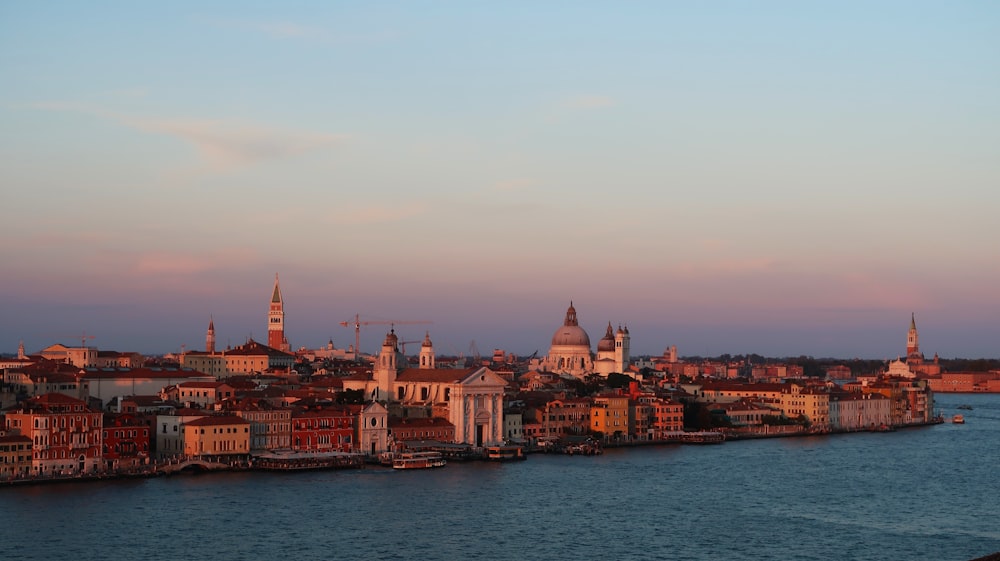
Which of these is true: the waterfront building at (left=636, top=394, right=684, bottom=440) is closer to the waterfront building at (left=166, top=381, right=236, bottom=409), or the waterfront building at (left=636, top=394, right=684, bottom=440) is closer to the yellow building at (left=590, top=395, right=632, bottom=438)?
the yellow building at (left=590, top=395, right=632, bottom=438)

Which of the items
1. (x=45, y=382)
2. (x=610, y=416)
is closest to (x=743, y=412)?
(x=610, y=416)

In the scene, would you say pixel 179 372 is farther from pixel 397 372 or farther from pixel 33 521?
pixel 33 521

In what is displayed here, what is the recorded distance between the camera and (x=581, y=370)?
55.5 meters

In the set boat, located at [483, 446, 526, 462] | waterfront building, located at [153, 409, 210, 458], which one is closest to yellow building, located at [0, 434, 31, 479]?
waterfront building, located at [153, 409, 210, 458]

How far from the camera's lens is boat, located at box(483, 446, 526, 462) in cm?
3094

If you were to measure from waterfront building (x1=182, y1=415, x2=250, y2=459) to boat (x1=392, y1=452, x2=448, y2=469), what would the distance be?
3.05 metres

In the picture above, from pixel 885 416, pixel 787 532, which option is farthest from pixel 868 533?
pixel 885 416

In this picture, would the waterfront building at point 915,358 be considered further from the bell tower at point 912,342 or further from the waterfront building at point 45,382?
the waterfront building at point 45,382

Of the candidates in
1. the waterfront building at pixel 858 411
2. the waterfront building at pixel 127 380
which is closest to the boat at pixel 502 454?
the waterfront building at pixel 127 380

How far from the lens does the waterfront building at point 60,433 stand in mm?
24078

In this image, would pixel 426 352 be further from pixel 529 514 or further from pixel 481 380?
pixel 529 514

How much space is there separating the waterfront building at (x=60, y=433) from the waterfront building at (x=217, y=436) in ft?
6.33

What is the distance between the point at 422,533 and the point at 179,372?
2121 cm

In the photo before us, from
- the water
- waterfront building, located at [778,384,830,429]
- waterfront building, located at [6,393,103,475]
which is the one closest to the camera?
the water
